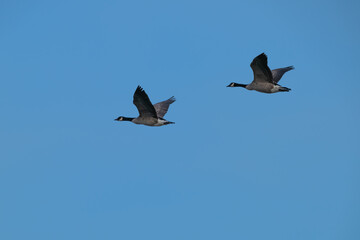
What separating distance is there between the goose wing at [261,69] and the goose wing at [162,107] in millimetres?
4253

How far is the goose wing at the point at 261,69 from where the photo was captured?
27.8 meters

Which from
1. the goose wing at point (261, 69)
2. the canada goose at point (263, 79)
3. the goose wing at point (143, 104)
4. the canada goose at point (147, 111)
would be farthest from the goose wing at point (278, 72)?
the goose wing at point (143, 104)

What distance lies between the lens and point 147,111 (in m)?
28.1

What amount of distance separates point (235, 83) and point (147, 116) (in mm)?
6212

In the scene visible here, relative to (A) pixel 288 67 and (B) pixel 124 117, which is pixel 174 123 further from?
(A) pixel 288 67

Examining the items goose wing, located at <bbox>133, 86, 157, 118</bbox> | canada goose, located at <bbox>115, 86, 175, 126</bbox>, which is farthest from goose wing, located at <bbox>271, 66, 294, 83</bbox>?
goose wing, located at <bbox>133, 86, 157, 118</bbox>

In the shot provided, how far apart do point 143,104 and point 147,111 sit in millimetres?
733

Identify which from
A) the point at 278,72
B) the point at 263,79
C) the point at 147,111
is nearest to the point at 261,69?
the point at 263,79

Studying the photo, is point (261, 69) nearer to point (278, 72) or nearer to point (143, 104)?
point (278, 72)

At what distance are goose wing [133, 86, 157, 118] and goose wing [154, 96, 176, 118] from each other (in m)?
2.55

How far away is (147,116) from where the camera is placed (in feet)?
93.7

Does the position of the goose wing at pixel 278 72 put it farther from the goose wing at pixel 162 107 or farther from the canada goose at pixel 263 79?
the goose wing at pixel 162 107

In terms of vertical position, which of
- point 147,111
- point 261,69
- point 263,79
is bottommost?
point 147,111

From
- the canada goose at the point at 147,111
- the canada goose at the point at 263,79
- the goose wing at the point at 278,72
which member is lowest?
the canada goose at the point at 147,111
